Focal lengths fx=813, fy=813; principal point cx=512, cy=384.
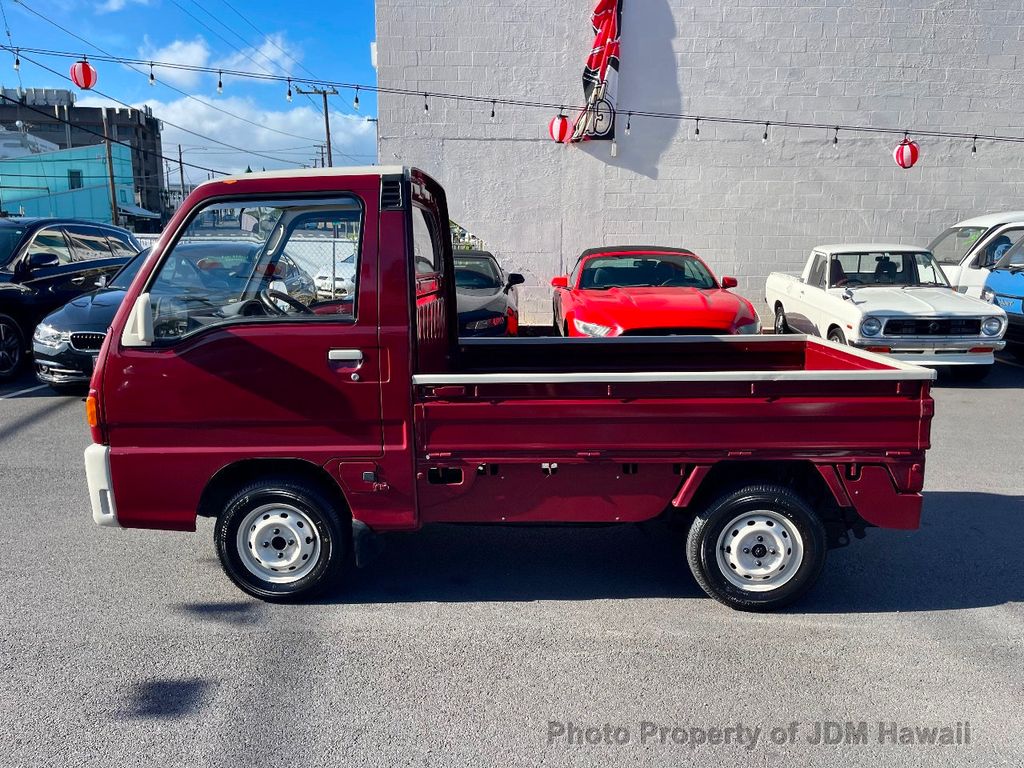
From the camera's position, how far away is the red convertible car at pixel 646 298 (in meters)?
7.64

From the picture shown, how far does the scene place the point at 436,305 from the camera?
491 centimetres

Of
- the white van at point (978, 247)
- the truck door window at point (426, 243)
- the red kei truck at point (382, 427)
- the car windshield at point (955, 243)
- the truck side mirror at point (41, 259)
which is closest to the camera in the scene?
the red kei truck at point (382, 427)

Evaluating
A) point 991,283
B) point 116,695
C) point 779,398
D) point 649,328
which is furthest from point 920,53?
point 116,695

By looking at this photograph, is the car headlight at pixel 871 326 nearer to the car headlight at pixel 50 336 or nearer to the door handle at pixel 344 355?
the door handle at pixel 344 355

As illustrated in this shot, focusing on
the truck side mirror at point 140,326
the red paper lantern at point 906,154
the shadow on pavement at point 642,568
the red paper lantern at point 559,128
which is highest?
the red paper lantern at point 559,128

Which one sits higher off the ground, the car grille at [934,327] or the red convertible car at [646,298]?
the red convertible car at [646,298]

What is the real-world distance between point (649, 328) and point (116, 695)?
17.8 ft

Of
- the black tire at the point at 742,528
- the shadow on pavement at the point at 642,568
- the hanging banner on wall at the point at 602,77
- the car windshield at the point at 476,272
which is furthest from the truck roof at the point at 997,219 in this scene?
the black tire at the point at 742,528

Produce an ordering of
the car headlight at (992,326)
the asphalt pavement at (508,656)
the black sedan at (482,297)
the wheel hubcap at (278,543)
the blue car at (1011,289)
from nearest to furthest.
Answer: the asphalt pavement at (508,656) < the wheel hubcap at (278,543) < the black sedan at (482,297) < the car headlight at (992,326) < the blue car at (1011,289)

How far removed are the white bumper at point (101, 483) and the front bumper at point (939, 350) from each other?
7.67 m

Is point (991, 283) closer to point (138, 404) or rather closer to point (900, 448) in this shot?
point (900, 448)

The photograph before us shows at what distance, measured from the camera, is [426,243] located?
4809 mm

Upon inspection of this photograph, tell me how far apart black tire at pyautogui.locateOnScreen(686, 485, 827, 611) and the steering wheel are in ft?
7.30

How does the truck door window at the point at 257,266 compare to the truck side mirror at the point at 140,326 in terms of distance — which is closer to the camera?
the truck side mirror at the point at 140,326
